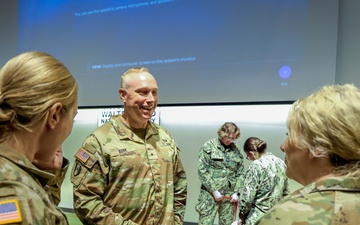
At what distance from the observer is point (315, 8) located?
4.29 meters

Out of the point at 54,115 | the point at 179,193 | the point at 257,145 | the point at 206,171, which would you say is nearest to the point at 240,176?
the point at 206,171

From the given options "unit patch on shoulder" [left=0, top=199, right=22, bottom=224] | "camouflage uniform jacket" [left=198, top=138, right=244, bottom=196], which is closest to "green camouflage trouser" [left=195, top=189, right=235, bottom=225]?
"camouflage uniform jacket" [left=198, top=138, right=244, bottom=196]

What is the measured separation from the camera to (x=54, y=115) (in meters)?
1.03

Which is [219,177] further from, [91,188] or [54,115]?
[54,115]

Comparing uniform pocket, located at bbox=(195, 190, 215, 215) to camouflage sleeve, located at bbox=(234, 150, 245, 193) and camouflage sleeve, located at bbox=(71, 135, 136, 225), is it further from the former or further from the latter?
camouflage sleeve, located at bbox=(71, 135, 136, 225)

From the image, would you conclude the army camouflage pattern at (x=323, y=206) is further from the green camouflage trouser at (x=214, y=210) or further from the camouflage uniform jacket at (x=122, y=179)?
the green camouflage trouser at (x=214, y=210)

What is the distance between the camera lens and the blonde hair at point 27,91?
0.98 metres

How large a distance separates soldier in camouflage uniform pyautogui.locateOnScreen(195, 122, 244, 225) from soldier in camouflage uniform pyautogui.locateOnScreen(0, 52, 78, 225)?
147 inches

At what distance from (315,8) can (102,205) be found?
325 centimetres

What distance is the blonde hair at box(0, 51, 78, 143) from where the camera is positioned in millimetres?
978

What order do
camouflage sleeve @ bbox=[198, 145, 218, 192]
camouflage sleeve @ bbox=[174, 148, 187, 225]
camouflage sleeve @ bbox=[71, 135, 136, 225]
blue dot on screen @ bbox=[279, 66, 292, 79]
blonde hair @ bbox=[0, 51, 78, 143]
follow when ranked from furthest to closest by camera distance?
1. camouflage sleeve @ bbox=[198, 145, 218, 192]
2. blue dot on screen @ bbox=[279, 66, 292, 79]
3. camouflage sleeve @ bbox=[174, 148, 187, 225]
4. camouflage sleeve @ bbox=[71, 135, 136, 225]
5. blonde hair @ bbox=[0, 51, 78, 143]

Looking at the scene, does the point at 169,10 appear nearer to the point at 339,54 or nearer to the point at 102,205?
the point at 339,54

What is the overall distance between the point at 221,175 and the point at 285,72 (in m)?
1.33

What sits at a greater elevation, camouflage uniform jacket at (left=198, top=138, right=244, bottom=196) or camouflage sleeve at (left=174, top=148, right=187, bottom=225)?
camouflage sleeve at (left=174, top=148, right=187, bottom=225)
